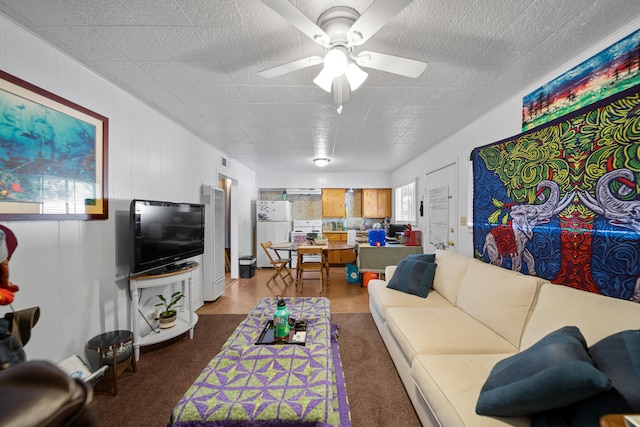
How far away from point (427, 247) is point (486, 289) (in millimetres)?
2234

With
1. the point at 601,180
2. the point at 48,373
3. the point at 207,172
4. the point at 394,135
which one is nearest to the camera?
the point at 48,373

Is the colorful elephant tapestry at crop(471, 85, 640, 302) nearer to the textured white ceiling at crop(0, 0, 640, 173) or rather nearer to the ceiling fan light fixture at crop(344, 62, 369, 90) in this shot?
the textured white ceiling at crop(0, 0, 640, 173)

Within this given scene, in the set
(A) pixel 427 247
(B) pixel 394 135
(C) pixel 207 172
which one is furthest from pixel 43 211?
(A) pixel 427 247

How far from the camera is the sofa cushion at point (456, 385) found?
117cm

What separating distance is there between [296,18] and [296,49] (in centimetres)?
56

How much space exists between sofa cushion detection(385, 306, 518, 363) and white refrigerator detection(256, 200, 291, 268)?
13.7 feet

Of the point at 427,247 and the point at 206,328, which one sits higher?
the point at 427,247

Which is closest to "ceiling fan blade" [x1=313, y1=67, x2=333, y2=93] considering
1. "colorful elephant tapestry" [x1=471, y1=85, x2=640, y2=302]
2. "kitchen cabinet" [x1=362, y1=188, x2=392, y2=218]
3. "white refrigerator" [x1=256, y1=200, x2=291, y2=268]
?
"colorful elephant tapestry" [x1=471, y1=85, x2=640, y2=302]

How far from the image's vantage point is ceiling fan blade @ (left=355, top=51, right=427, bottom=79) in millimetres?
1520

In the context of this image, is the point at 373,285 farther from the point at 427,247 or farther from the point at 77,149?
the point at 77,149

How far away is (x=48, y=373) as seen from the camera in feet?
0.90

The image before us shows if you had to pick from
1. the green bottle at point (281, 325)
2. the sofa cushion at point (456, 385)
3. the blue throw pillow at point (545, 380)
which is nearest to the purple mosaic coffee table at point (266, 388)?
the green bottle at point (281, 325)

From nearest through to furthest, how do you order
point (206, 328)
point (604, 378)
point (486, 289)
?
point (604, 378) < point (486, 289) < point (206, 328)

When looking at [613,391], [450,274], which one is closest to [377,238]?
[450,274]
